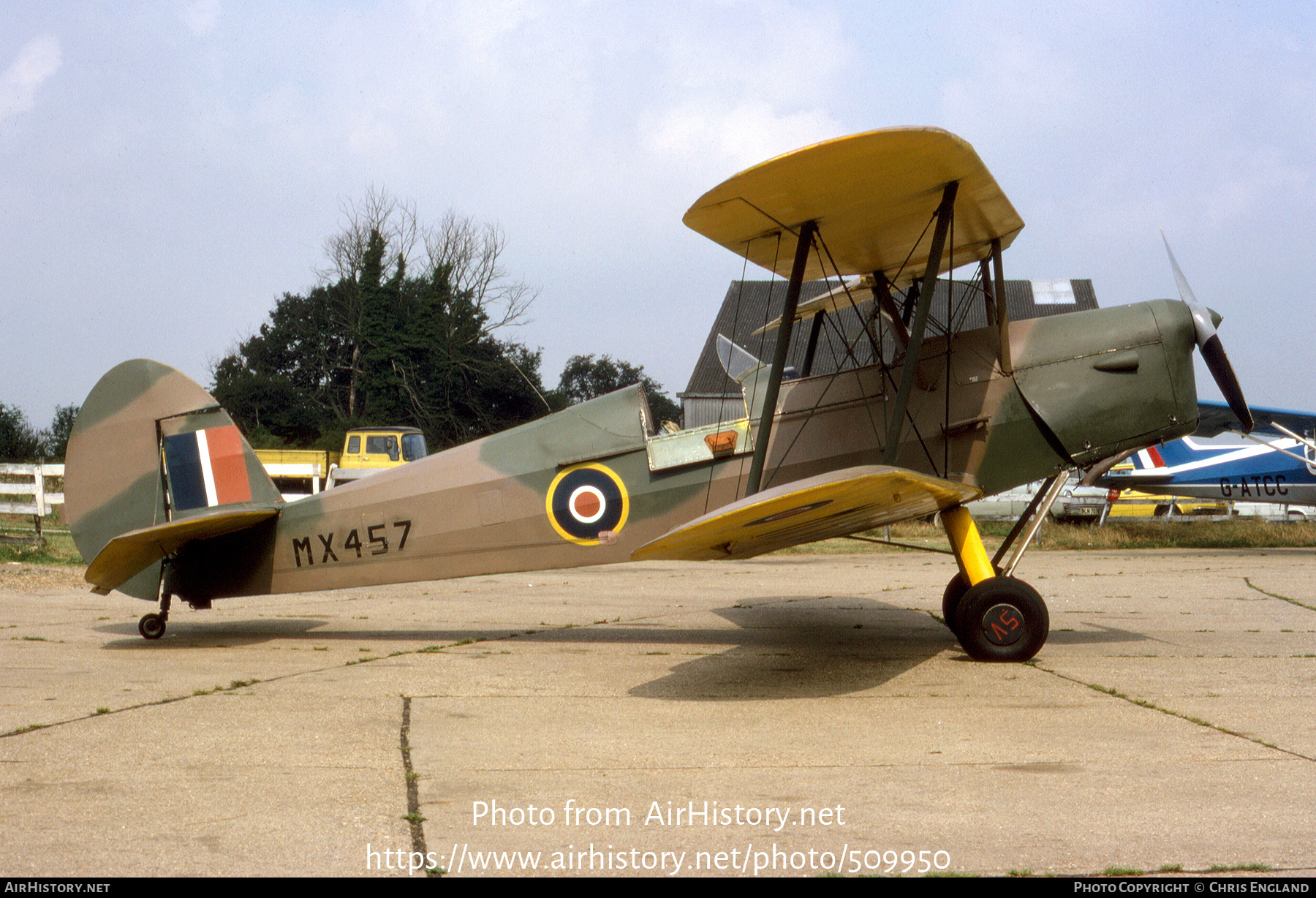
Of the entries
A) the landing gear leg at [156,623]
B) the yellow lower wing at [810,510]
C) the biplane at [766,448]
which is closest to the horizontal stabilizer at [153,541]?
the biplane at [766,448]

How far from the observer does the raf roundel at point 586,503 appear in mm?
6883

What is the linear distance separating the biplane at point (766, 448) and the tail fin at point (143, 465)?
0.02m

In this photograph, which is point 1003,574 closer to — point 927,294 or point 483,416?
point 927,294

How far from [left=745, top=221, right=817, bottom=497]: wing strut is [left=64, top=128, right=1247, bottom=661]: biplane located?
0.7 inches

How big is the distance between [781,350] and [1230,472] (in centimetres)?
1839

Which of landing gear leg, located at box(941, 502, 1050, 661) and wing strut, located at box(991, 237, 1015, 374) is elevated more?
wing strut, located at box(991, 237, 1015, 374)

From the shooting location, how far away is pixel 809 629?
773 cm

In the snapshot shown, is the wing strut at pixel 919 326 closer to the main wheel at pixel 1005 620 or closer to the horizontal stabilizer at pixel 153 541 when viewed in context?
the main wheel at pixel 1005 620

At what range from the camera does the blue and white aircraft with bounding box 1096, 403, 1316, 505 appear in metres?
19.7

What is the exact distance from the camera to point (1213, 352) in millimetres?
6574

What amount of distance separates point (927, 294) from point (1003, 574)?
1873mm

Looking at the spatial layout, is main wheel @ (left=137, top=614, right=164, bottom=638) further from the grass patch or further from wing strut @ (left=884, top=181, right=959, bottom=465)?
wing strut @ (left=884, top=181, right=959, bottom=465)

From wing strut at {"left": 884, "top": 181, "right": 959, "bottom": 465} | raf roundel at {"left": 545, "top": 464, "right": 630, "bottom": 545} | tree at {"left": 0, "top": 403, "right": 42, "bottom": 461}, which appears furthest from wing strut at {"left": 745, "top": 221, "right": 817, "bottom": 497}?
tree at {"left": 0, "top": 403, "right": 42, "bottom": 461}
